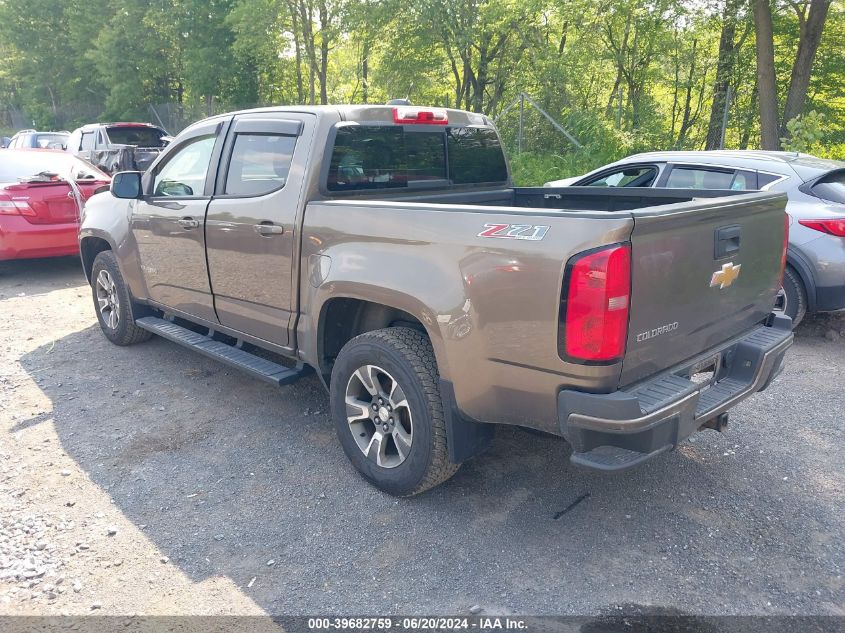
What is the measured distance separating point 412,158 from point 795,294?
364cm

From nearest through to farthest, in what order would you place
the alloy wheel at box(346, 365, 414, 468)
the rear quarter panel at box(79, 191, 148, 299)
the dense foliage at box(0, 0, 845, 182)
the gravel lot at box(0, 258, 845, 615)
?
the gravel lot at box(0, 258, 845, 615) → the alloy wheel at box(346, 365, 414, 468) → the rear quarter panel at box(79, 191, 148, 299) → the dense foliage at box(0, 0, 845, 182)

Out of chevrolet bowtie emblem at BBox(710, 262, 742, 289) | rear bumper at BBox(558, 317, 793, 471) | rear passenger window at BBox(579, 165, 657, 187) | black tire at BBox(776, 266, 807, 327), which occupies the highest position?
rear passenger window at BBox(579, 165, 657, 187)

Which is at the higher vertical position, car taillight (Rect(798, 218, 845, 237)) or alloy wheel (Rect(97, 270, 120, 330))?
car taillight (Rect(798, 218, 845, 237))

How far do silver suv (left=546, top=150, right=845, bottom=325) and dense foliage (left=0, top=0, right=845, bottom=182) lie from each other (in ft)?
19.2

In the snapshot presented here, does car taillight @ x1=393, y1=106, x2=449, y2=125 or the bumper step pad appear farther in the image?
car taillight @ x1=393, y1=106, x2=449, y2=125

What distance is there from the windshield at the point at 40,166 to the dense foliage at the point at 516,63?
789 centimetres

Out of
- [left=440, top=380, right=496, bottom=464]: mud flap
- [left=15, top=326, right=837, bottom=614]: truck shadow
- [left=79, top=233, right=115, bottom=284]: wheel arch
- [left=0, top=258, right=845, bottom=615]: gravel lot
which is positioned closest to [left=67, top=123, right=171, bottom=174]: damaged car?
[left=79, top=233, right=115, bottom=284]: wheel arch

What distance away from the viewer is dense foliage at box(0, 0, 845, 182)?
13484 mm

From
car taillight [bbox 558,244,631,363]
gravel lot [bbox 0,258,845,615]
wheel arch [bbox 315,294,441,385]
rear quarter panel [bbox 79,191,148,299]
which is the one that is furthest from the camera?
rear quarter panel [bbox 79,191,148,299]

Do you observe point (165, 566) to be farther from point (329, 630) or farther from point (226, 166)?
point (226, 166)

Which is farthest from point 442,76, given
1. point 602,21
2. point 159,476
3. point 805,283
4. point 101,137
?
point 159,476

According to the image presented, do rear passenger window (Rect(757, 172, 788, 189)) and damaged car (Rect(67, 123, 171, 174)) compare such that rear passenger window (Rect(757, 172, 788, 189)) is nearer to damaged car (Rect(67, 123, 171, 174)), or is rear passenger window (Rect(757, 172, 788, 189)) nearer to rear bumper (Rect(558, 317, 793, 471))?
rear bumper (Rect(558, 317, 793, 471))

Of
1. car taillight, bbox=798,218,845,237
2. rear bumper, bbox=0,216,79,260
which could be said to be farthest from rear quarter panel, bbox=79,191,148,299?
car taillight, bbox=798,218,845,237

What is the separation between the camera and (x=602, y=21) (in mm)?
15836
